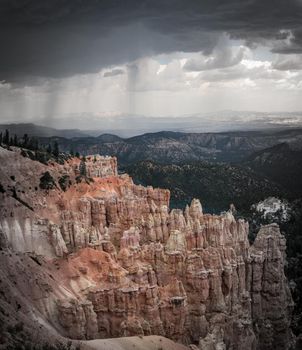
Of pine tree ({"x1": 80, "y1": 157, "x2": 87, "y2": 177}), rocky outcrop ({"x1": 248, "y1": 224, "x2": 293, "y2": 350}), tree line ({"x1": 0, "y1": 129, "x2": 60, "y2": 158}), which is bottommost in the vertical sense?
rocky outcrop ({"x1": 248, "y1": 224, "x2": 293, "y2": 350})

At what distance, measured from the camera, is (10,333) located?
1320 inches

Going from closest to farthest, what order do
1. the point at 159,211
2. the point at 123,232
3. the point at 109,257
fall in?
the point at 109,257
the point at 123,232
the point at 159,211

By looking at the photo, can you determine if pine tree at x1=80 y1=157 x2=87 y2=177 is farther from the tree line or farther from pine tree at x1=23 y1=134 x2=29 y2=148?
pine tree at x1=23 y1=134 x2=29 y2=148

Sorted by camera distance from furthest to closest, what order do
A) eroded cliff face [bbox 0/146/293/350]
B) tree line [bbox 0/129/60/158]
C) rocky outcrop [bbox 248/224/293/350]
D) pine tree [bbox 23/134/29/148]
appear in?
pine tree [bbox 23/134/29/148]
tree line [bbox 0/129/60/158]
rocky outcrop [bbox 248/224/293/350]
eroded cliff face [bbox 0/146/293/350]

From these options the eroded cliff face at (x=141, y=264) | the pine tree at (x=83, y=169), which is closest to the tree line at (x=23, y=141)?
the pine tree at (x=83, y=169)

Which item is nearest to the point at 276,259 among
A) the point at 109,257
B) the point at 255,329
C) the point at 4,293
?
the point at 255,329

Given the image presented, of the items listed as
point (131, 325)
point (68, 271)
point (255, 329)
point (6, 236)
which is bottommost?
point (255, 329)

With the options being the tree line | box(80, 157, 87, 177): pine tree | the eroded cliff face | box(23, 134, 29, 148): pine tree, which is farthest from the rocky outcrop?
box(23, 134, 29, 148): pine tree

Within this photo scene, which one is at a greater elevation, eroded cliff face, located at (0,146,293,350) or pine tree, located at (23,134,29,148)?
pine tree, located at (23,134,29,148)

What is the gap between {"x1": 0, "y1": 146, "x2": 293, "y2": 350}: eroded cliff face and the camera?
48719mm

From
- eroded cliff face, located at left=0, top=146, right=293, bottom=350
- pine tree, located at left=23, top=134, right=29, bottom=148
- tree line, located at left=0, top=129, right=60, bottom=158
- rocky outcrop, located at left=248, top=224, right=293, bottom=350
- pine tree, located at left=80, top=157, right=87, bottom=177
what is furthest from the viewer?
pine tree, located at left=23, top=134, right=29, bottom=148

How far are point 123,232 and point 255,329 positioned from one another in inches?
703

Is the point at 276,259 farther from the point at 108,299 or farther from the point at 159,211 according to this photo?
the point at 108,299

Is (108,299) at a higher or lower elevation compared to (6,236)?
lower
